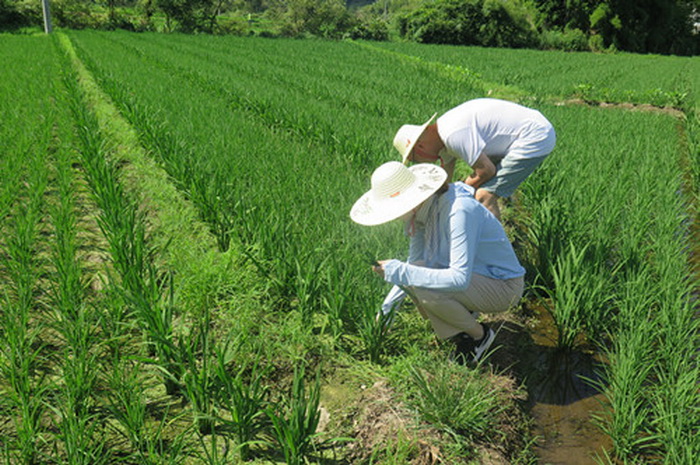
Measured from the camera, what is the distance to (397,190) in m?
1.79

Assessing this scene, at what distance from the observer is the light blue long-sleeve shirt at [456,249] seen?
180cm

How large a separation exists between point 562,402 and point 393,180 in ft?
4.07

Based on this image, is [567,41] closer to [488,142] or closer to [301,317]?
[488,142]

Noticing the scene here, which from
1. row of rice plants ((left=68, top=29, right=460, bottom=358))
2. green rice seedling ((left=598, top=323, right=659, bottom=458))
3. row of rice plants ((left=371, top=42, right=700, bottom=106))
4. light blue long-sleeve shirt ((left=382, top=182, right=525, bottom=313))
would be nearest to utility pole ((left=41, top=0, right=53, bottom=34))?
row of rice plants ((left=371, top=42, right=700, bottom=106))

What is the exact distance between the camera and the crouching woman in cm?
179

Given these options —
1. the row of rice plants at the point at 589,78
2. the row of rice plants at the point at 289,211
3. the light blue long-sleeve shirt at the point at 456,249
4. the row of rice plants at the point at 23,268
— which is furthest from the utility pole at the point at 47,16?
the light blue long-sleeve shirt at the point at 456,249

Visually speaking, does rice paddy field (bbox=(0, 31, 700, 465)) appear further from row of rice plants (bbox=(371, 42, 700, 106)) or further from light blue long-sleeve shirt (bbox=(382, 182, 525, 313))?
row of rice plants (bbox=(371, 42, 700, 106))

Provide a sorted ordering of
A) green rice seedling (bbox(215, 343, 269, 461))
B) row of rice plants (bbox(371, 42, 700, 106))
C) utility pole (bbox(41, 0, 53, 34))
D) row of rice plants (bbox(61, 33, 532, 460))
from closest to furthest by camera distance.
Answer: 1. green rice seedling (bbox(215, 343, 269, 461))
2. row of rice plants (bbox(61, 33, 532, 460))
3. row of rice plants (bbox(371, 42, 700, 106))
4. utility pole (bbox(41, 0, 53, 34))

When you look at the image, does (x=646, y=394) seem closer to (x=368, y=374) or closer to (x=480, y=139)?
(x=368, y=374)

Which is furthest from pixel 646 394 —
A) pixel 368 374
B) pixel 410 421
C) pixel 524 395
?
pixel 368 374

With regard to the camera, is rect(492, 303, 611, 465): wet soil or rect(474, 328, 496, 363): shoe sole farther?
rect(474, 328, 496, 363): shoe sole

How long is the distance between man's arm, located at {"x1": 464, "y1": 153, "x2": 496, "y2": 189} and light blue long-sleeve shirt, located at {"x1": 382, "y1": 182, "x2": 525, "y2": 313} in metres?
0.75

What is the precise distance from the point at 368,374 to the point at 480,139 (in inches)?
57.7

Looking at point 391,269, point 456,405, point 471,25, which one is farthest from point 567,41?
point 456,405
